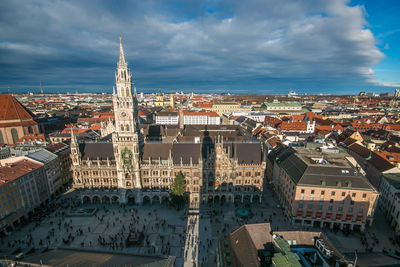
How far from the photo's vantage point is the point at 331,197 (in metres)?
55.9

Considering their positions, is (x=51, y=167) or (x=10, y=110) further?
(x=10, y=110)

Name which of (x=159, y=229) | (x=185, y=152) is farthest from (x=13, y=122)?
(x=159, y=229)

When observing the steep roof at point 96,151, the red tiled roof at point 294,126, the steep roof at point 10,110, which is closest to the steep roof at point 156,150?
the steep roof at point 96,151

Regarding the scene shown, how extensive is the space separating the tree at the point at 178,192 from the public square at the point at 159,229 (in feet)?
12.8

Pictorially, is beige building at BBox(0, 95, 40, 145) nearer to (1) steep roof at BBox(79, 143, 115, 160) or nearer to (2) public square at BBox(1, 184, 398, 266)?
(1) steep roof at BBox(79, 143, 115, 160)

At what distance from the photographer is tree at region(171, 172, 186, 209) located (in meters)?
62.6

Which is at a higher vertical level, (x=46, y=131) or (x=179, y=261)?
(x=46, y=131)

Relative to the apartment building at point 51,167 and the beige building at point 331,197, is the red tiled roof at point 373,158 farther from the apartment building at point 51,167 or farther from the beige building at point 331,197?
the apartment building at point 51,167

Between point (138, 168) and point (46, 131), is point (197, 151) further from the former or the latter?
point (46, 131)

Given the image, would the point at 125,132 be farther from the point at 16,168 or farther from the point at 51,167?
the point at 16,168

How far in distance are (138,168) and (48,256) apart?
41139 millimetres

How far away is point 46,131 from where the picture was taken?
14738 cm

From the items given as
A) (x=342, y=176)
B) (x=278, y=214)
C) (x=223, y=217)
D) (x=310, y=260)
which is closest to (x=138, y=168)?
(x=223, y=217)

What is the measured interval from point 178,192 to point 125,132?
25743 mm
